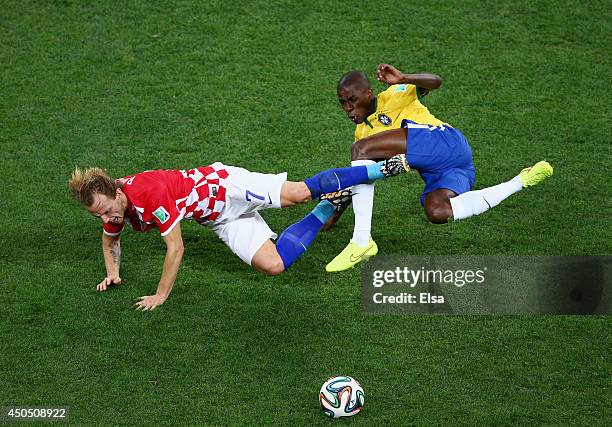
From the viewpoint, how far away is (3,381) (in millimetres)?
6430

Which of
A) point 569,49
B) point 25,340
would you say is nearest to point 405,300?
point 25,340

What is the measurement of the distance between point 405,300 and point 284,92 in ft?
11.4

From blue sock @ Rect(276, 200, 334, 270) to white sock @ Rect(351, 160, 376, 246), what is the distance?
0.25 meters

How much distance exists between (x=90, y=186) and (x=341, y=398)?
7.10ft

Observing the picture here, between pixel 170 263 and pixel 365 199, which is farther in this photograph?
pixel 365 199

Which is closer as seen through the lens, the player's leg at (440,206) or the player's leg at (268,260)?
the player's leg at (268,260)

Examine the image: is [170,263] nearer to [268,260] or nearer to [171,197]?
[171,197]

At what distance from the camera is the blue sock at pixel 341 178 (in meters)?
7.25

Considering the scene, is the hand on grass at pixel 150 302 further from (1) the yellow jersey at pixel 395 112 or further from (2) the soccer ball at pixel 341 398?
(1) the yellow jersey at pixel 395 112

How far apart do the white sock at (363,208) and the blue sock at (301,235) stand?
0.25 meters

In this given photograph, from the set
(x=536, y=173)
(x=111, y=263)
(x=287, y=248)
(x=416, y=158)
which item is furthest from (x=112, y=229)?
(x=536, y=173)

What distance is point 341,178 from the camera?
727cm

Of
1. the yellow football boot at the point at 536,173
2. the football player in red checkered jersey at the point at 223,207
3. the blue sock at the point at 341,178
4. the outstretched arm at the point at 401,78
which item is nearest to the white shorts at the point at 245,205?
the football player in red checkered jersey at the point at 223,207

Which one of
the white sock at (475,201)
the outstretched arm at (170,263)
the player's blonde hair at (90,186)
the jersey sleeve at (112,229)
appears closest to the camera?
the player's blonde hair at (90,186)
